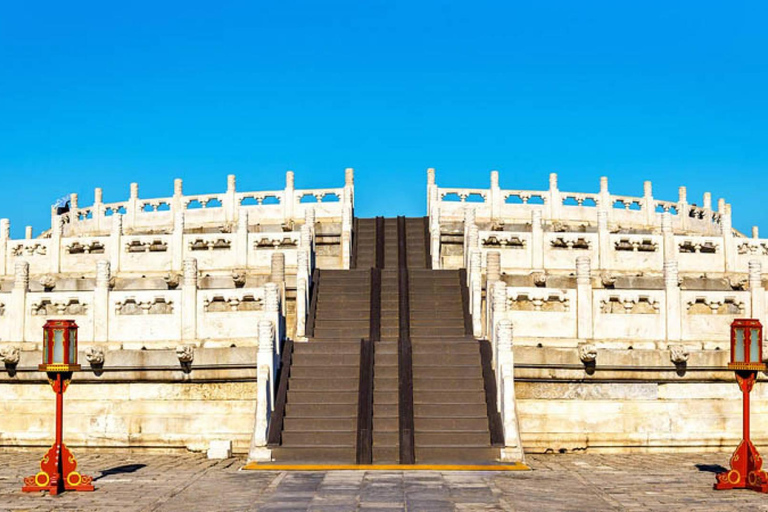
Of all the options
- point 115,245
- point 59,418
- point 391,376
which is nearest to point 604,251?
point 391,376

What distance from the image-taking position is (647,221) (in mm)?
38438

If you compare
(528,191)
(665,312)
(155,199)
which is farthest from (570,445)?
(155,199)

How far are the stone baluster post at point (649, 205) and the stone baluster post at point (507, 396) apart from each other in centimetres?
1821

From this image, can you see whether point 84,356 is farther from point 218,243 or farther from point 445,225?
point 445,225

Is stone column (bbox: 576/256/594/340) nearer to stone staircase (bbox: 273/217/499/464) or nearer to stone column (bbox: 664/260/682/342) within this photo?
stone column (bbox: 664/260/682/342)

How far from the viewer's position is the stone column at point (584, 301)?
80.6 ft

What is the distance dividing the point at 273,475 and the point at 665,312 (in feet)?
37.4

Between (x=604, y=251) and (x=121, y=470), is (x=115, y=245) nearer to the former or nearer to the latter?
(x=121, y=470)

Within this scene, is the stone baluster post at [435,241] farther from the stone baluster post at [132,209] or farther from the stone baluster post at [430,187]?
the stone baluster post at [132,209]

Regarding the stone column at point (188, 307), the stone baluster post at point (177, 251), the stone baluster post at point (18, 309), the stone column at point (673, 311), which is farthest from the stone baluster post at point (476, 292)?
the stone baluster post at point (18, 309)

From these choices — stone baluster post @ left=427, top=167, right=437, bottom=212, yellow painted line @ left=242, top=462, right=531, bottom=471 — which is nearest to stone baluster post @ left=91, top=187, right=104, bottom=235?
stone baluster post @ left=427, top=167, right=437, bottom=212

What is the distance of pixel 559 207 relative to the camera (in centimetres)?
3741

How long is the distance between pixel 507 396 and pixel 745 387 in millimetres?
4929

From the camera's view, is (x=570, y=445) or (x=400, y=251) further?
(x=400, y=251)
